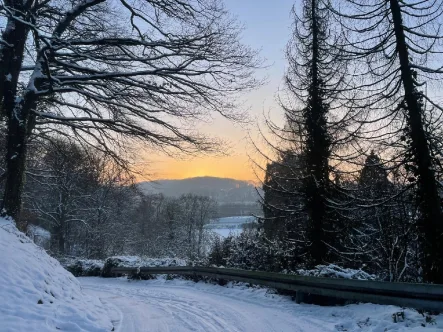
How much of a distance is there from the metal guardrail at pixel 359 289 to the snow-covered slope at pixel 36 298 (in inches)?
163

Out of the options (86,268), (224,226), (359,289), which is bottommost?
(224,226)

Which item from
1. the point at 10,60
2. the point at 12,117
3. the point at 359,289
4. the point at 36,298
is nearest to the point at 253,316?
the point at 359,289

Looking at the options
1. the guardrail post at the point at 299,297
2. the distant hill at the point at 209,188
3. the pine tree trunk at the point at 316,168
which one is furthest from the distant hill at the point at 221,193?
the guardrail post at the point at 299,297

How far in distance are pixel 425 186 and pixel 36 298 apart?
9.86m

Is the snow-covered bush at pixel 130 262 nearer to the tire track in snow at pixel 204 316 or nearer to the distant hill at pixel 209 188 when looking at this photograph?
the distant hill at pixel 209 188

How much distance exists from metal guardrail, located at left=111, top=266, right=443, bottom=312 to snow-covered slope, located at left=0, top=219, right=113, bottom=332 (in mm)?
4133

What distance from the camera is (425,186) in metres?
10.5

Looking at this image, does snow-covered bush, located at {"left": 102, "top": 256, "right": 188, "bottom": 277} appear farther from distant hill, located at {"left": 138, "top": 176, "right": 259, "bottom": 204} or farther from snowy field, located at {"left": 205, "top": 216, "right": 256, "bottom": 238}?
snowy field, located at {"left": 205, "top": 216, "right": 256, "bottom": 238}

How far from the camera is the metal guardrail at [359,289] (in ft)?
18.1

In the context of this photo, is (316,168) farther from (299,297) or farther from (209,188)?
(209,188)

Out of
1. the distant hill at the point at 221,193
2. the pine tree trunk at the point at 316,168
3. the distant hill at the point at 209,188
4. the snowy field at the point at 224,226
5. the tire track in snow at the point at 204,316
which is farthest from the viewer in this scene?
the distant hill at the point at 221,193

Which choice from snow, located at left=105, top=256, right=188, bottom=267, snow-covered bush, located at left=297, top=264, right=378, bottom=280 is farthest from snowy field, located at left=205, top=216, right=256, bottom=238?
snow-covered bush, located at left=297, top=264, right=378, bottom=280

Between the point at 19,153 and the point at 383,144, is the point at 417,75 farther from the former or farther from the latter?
the point at 19,153

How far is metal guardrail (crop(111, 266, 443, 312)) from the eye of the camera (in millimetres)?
5512
